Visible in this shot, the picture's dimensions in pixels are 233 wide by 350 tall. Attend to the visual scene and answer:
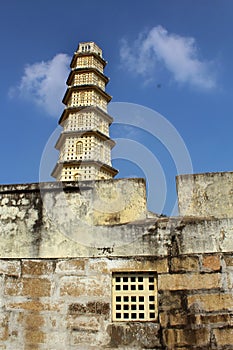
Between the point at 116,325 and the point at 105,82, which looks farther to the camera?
the point at 105,82

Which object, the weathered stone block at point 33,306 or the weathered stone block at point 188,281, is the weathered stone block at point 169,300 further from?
the weathered stone block at point 33,306

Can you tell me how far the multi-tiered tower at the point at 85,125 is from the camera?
20219 mm

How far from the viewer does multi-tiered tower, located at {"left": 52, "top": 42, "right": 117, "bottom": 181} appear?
20.2 metres

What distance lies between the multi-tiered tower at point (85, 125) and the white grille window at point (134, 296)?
1654cm

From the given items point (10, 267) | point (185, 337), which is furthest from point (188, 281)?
point (10, 267)

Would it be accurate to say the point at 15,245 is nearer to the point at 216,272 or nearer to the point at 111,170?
the point at 216,272

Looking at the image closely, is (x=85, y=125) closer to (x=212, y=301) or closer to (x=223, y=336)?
(x=212, y=301)

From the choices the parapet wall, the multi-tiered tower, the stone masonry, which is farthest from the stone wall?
the multi-tiered tower

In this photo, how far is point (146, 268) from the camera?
2.62 metres

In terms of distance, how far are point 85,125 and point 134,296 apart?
63.5 ft

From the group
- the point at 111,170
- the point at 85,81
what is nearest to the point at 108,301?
the point at 111,170

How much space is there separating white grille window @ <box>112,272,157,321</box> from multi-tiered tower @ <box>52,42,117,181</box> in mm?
16542

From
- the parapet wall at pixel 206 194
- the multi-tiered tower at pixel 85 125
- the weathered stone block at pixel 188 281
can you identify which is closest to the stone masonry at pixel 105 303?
the weathered stone block at pixel 188 281

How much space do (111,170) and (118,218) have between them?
16279mm
